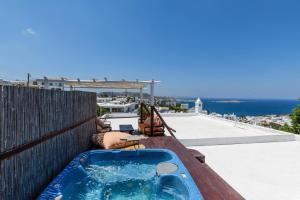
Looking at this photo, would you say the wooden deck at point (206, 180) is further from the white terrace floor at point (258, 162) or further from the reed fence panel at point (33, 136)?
the reed fence panel at point (33, 136)

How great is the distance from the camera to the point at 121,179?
3.89 meters

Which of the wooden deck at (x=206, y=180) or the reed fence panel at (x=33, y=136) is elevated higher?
the reed fence panel at (x=33, y=136)

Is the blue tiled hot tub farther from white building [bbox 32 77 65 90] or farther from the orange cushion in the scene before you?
white building [bbox 32 77 65 90]

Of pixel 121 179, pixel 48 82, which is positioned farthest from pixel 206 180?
pixel 48 82

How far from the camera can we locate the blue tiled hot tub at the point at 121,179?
287cm

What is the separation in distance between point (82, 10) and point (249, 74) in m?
25.7

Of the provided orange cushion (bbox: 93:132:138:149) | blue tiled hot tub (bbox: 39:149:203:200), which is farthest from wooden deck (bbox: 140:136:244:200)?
orange cushion (bbox: 93:132:138:149)

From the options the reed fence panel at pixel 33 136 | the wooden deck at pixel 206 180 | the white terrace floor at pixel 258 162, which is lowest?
the white terrace floor at pixel 258 162

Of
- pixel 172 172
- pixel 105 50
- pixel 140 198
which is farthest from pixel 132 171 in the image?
pixel 105 50

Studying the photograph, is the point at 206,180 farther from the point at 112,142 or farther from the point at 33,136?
the point at 33,136

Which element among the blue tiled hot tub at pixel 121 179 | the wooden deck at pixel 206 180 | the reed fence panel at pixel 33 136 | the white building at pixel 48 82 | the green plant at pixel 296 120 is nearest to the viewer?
the reed fence panel at pixel 33 136

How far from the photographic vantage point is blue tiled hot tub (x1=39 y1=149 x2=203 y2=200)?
2.87 metres

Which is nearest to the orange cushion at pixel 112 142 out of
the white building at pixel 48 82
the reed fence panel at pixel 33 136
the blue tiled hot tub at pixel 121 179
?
the blue tiled hot tub at pixel 121 179

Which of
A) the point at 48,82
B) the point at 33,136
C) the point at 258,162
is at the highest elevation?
the point at 48,82
